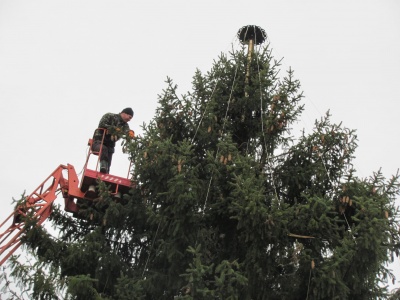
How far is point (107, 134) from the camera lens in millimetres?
12125

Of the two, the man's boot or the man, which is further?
the man

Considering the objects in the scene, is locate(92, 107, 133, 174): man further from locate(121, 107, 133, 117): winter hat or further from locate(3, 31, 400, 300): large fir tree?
locate(3, 31, 400, 300): large fir tree

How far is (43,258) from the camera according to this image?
9523 millimetres

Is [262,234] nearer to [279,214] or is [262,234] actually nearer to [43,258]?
[279,214]

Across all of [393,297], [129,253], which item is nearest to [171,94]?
[129,253]

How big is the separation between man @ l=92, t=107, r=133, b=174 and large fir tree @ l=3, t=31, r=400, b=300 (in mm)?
1154

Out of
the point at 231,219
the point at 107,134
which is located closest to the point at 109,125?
the point at 107,134

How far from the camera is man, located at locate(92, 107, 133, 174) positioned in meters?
11.7

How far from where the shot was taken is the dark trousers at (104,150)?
38.8ft

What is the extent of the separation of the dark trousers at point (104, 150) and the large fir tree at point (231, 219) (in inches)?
46.7

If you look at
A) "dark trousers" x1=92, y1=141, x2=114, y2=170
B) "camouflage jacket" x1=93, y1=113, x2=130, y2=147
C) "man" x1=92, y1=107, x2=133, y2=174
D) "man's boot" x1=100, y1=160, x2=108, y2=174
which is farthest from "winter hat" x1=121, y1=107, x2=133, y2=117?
"man's boot" x1=100, y1=160, x2=108, y2=174

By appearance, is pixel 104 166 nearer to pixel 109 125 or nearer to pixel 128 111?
pixel 109 125

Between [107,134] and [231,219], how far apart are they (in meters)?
3.79

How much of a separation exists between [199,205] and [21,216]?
135 inches
